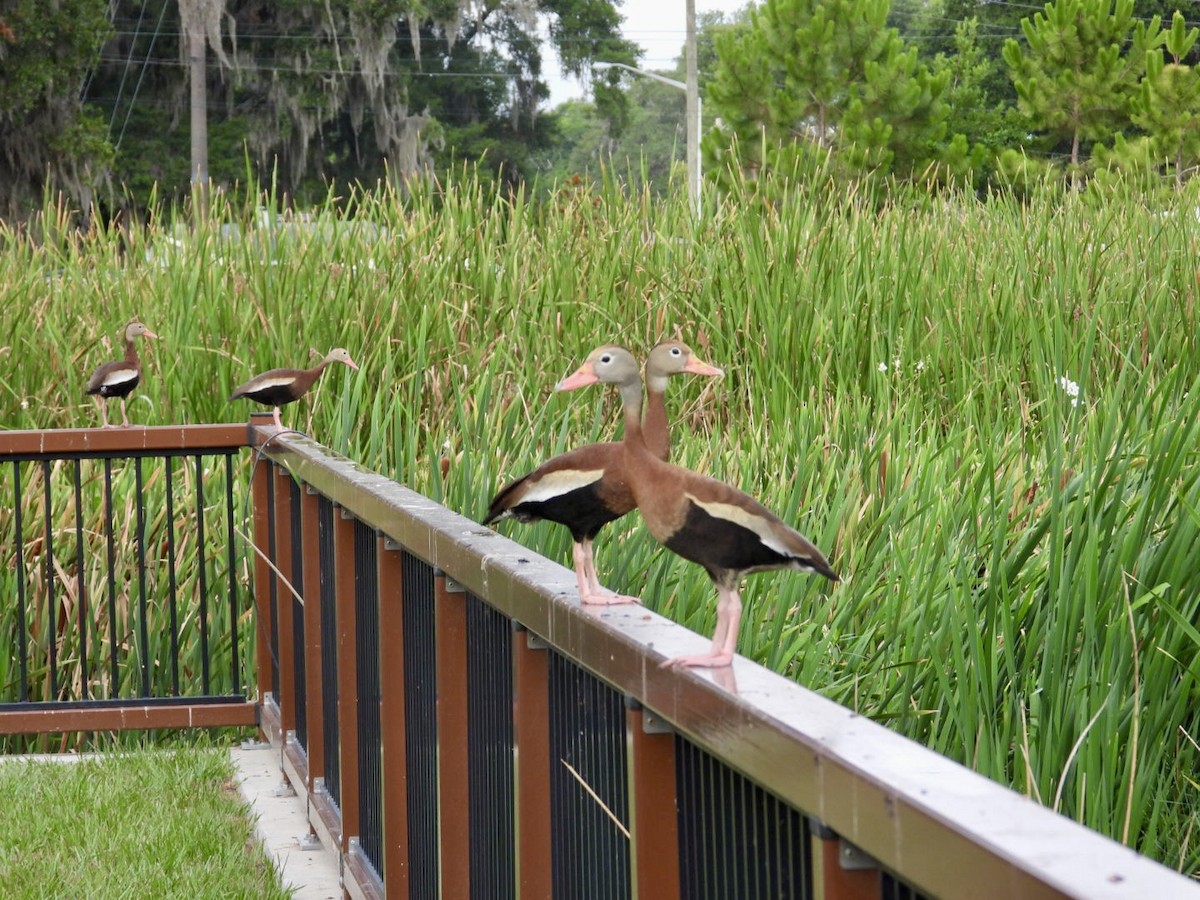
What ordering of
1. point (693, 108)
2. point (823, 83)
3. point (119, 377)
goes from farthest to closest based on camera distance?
point (823, 83), point (693, 108), point (119, 377)

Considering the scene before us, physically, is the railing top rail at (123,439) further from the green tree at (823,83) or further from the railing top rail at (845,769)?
the green tree at (823,83)

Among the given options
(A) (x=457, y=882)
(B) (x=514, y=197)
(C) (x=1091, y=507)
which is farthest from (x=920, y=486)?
(B) (x=514, y=197)

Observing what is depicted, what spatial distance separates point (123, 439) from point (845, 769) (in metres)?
4.37

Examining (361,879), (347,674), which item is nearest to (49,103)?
(347,674)

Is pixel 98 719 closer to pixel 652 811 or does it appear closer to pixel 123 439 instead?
pixel 123 439

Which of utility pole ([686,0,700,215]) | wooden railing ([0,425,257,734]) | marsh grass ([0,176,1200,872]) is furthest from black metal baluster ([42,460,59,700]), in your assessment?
utility pole ([686,0,700,215])

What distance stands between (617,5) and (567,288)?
40701mm

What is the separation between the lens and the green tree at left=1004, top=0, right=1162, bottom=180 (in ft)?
96.4

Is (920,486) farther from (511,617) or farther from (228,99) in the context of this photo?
(228,99)

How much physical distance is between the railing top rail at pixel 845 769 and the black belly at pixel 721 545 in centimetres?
11

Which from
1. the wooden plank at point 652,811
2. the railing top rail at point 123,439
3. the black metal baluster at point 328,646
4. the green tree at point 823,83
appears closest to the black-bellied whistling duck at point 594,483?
the wooden plank at point 652,811

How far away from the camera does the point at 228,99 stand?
32719mm

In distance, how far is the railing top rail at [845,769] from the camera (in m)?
1.07

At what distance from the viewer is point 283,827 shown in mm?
4715
